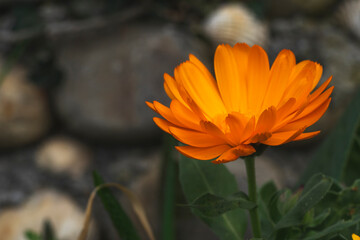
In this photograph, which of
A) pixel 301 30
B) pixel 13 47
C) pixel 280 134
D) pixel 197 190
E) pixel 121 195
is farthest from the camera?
pixel 301 30

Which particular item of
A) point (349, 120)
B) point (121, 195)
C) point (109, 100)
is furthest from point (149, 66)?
point (349, 120)

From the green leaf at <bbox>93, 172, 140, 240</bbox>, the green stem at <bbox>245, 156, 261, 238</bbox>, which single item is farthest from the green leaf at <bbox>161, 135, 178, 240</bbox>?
the green stem at <bbox>245, 156, 261, 238</bbox>

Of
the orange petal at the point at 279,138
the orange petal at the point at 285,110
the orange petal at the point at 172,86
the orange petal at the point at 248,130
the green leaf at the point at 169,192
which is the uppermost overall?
the orange petal at the point at 172,86

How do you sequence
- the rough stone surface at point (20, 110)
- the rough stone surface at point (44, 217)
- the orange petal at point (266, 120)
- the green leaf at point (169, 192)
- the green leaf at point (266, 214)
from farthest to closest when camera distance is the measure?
the rough stone surface at point (20, 110) → the rough stone surface at point (44, 217) → the green leaf at point (169, 192) → the green leaf at point (266, 214) → the orange petal at point (266, 120)

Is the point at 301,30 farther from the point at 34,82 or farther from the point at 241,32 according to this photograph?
the point at 34,82

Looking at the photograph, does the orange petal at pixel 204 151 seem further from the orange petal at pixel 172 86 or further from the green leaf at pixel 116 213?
the green leaf at pixel 116 213

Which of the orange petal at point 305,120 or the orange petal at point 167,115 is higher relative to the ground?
the orange petal at point 167,115

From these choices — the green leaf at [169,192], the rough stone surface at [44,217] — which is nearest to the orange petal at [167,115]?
the green leaf at [169,192]
